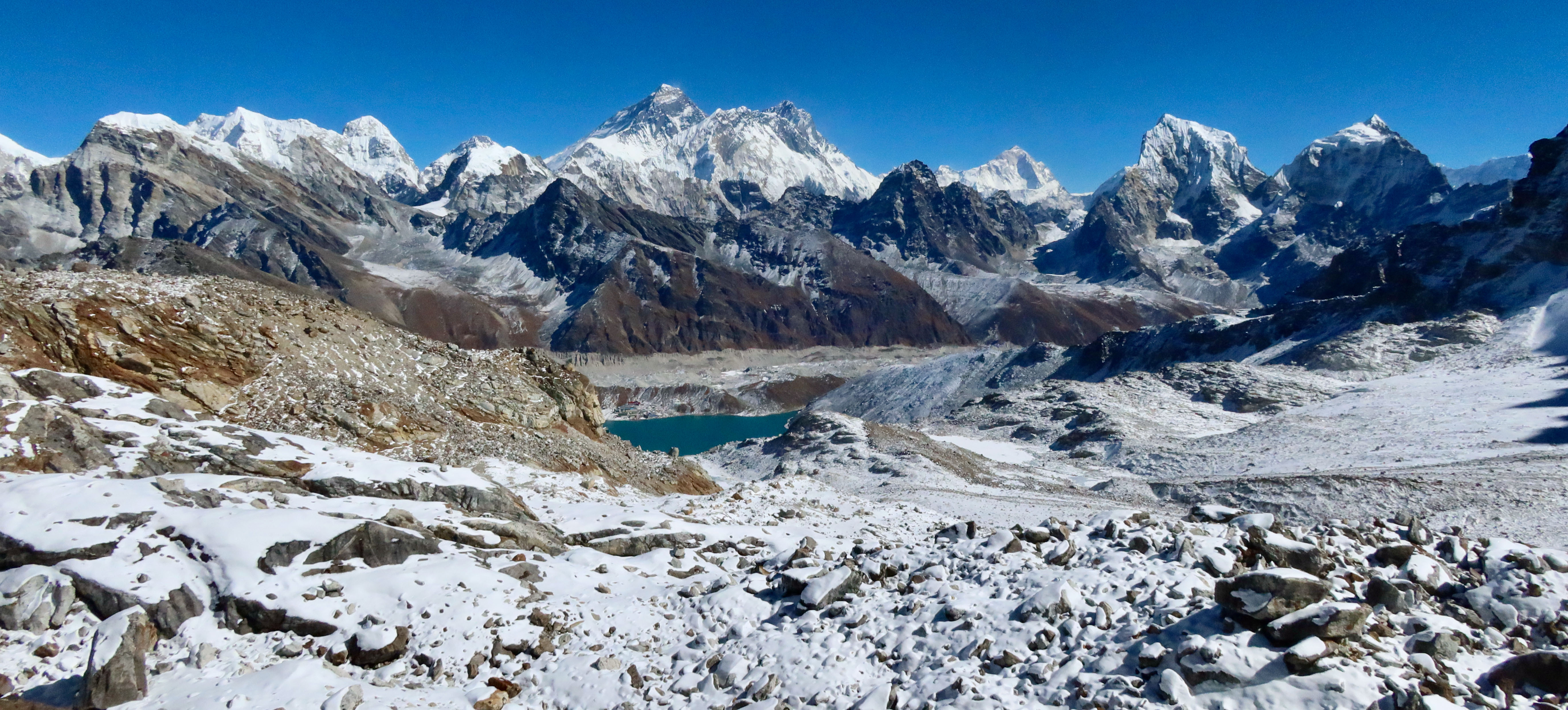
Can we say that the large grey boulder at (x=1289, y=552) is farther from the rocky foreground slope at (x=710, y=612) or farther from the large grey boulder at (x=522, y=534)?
the large grey boulder at (x=522, y=534)

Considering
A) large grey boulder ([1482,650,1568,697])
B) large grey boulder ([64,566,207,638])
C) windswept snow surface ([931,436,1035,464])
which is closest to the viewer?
large grey boulder ([1482,650,1568,697])

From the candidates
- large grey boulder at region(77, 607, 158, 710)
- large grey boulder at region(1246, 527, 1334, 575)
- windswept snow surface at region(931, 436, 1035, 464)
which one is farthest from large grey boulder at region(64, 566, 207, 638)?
windswept snow surface at region(931, 436, 1035, 464)

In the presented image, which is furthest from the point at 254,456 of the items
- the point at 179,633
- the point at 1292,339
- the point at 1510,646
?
the point at 1292,339

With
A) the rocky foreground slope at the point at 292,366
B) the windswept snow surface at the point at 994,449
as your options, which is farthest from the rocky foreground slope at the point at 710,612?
the windswept snow surface at the point at 994,449

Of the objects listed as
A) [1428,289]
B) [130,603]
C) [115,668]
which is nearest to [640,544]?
[130,603]

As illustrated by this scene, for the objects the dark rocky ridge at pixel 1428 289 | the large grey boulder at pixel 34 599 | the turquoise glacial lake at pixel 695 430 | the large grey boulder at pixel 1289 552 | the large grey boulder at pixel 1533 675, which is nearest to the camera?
the large grey boulder at pixel 1533 675

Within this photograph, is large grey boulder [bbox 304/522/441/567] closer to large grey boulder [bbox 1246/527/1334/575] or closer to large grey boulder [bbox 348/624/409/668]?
large grey boulder [bbox 348/624/409/668]

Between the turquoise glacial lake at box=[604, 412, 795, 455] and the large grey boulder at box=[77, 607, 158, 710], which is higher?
the large grey boulder at box=[77, 607, 158, 710]
